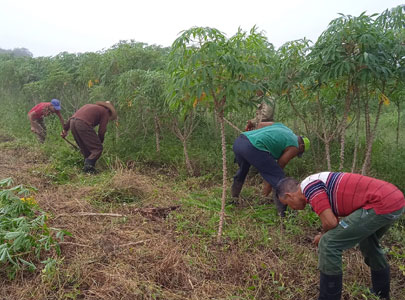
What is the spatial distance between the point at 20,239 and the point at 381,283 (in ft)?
8.76

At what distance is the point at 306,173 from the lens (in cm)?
511

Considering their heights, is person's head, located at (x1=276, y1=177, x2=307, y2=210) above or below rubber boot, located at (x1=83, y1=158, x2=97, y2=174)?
above

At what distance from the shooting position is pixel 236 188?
13.7 ft

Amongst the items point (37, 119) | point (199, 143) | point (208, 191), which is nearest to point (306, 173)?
point (208, 191)

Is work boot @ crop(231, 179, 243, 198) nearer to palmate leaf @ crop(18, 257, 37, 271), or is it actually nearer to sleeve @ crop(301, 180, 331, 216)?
sleeve @ crop(301, 180, 331, 216)

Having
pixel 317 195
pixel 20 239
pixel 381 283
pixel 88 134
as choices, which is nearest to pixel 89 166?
pixel 88 134

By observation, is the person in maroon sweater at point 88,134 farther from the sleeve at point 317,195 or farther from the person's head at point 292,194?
the sleeve at point 317,195

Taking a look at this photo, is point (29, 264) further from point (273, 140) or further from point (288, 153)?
point (288, 153)

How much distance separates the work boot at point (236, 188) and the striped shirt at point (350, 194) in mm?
1929

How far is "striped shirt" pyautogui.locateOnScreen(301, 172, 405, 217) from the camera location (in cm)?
208

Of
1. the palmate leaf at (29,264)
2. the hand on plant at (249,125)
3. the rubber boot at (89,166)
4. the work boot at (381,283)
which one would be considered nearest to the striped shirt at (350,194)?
the work boot at (381,283)

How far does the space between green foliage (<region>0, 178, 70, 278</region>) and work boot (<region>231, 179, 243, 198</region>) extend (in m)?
2.08

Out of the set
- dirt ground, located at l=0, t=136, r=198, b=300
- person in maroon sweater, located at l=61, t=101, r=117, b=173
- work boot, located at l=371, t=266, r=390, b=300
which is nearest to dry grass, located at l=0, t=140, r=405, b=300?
dirt ground, located at l=0, t=136, r=198, b=300

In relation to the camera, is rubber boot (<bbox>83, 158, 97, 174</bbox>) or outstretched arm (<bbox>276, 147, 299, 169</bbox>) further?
rubber boot (<bbox>83, 158, 97, 174</bbox>)
